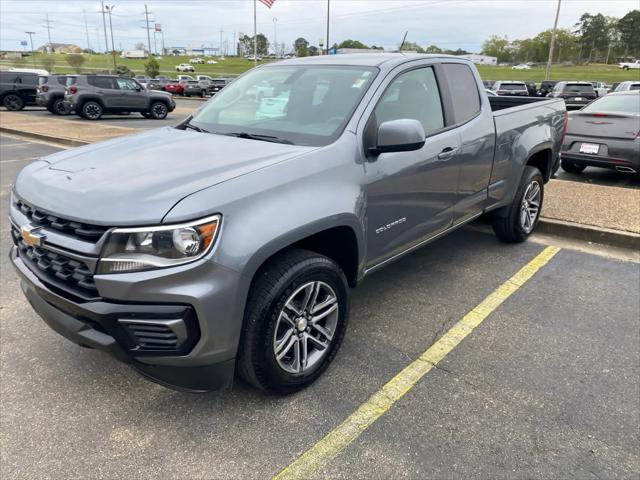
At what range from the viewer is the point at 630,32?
4126 inches

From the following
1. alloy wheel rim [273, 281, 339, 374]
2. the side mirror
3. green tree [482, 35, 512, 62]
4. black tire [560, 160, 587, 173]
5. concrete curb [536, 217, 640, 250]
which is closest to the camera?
alloy wheel rim [273, 281, 339, 374]

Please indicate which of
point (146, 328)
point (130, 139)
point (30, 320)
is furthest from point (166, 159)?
point (30, 320)

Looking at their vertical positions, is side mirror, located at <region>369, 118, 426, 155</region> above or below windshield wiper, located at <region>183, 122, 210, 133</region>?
above

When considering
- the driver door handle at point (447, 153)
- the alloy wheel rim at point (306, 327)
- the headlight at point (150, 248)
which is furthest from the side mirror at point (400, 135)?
the headlight at point (150, 248)

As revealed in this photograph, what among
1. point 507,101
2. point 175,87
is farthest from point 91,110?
point 175,87

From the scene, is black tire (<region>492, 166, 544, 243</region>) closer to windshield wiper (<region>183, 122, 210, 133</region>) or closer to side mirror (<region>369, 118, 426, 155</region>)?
side mirror (<region>369, 118, 426, 155</region>)

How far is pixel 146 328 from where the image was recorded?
2.18 m

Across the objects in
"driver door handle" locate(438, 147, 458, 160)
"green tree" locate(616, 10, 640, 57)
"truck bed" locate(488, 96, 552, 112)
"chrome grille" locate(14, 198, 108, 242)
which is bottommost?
"chrome grille" locate(14, 198, 108, 242)

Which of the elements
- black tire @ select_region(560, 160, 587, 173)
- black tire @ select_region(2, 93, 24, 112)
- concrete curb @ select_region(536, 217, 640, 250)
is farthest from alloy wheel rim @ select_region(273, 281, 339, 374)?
black tire @ select_region(2, 93, 24, 112)

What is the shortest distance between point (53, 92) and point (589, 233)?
20.4 meters

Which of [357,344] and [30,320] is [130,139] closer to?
[30,320]

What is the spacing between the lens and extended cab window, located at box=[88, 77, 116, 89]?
18.5 m

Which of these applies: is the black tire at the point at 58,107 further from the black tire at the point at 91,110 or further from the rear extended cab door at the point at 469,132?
the rear extended cab door at the point at 469,132

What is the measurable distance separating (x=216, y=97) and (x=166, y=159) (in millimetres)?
1459
